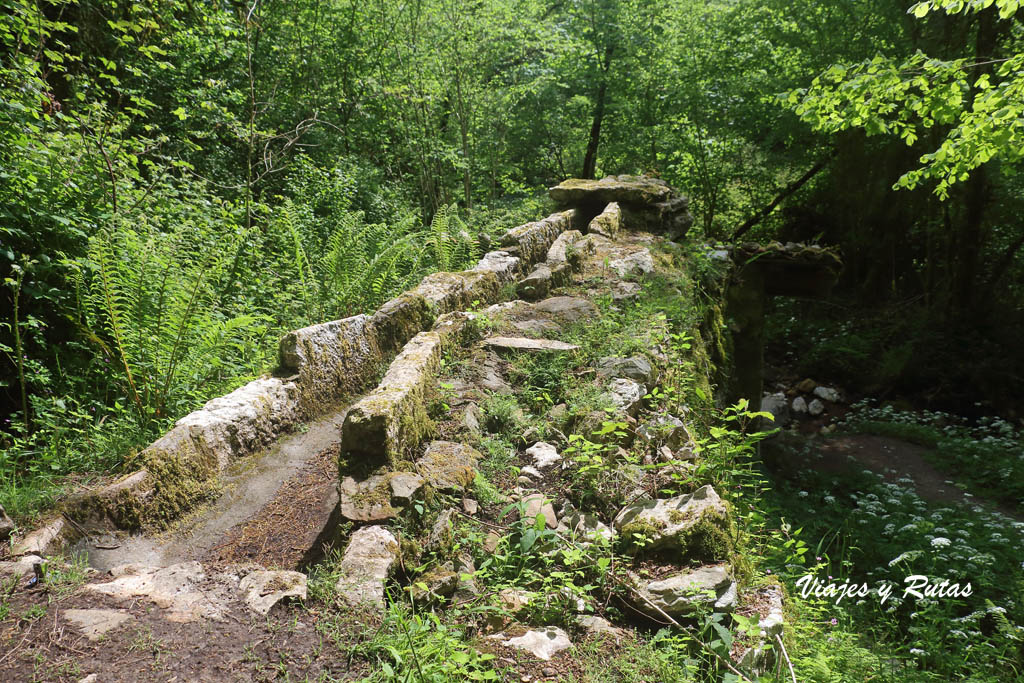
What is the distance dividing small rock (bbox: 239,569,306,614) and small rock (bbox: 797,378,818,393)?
13.0m

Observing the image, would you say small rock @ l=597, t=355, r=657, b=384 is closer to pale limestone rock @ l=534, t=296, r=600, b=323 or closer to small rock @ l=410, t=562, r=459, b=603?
pale limestone rock @ l=534, t=296, r=600, b=323

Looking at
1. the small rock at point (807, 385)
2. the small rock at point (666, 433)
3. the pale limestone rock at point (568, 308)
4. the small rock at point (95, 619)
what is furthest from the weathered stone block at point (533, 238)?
the small rock at point (807, 385)

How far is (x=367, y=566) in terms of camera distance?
113 inches

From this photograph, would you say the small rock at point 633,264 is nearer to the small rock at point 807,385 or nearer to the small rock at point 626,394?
the small rock at point 626,394

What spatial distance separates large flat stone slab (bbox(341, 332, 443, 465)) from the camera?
350 centimetres

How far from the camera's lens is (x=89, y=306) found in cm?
440

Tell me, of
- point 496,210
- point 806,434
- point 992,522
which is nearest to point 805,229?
point 806,434

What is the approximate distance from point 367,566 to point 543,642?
Result: 89cm

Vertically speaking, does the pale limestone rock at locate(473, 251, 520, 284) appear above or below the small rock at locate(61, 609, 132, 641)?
above

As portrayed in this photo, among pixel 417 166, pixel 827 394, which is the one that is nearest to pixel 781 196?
pixel 827 394

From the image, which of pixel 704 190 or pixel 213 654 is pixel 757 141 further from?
pixel 213 654

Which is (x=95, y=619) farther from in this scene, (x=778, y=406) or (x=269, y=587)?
(x=778, y=406)

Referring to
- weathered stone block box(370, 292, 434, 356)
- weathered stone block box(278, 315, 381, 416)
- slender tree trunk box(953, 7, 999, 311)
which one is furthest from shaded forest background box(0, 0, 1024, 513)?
weathered stone block box(370, 292, 434, 356)

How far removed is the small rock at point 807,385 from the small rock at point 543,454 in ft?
37.3
